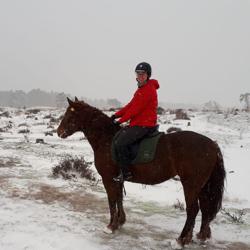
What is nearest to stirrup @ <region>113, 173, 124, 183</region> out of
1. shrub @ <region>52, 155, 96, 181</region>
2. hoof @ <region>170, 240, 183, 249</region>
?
hoof @ <region>170, 240, 183, 249</region>

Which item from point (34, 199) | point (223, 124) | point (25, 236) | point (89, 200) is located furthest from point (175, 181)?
point (223, 124)

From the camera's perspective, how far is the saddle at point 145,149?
235 inches

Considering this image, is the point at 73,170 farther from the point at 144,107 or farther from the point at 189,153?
the point at 189,153

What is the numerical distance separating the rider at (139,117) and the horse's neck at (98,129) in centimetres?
33

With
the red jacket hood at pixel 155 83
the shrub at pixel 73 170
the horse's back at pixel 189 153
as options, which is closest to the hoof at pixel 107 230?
the horse's back at pixel 189 153

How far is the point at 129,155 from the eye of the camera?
6117 millimetres

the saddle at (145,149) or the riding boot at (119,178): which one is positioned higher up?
the saddle at (145,149)

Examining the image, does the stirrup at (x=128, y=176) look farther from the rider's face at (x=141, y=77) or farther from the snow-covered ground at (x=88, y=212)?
the rider's face at (x=141, y=77)

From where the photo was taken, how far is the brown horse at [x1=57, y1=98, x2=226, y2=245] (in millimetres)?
5715

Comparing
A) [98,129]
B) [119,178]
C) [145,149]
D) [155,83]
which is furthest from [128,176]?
[155,83]

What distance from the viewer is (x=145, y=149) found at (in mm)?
6016

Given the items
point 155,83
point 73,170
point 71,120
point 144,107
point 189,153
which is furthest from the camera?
point 73,170

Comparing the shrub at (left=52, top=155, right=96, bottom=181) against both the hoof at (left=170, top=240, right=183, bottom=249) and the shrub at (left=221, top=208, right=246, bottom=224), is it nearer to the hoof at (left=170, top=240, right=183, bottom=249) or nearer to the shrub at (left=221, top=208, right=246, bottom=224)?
the shrub at (left=221, top=208, right=246, bottom=224)

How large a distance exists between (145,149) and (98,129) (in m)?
1.05
